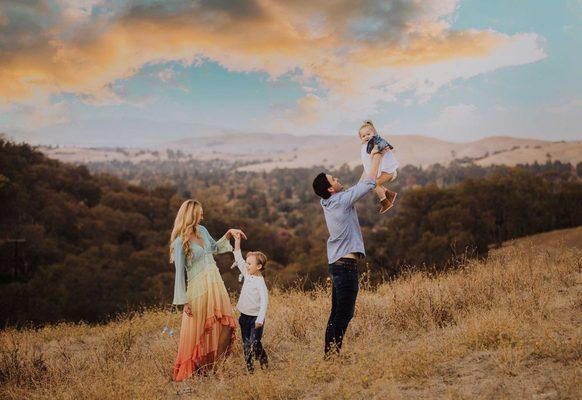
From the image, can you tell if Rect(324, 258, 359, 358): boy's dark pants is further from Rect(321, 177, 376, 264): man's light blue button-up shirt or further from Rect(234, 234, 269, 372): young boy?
Rect(234, 234, 269, 372): young boy

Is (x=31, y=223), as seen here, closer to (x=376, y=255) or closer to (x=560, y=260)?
(x=376, y=255)

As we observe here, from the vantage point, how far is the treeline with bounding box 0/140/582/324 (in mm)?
36031

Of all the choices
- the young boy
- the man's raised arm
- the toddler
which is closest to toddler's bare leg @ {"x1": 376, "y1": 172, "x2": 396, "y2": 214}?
the toddler

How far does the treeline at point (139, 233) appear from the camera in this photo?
3603 centimetres

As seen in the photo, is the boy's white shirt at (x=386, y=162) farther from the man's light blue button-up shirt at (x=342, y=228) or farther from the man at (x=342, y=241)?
the man's light blue button-up shirt at (x=342, y=228)

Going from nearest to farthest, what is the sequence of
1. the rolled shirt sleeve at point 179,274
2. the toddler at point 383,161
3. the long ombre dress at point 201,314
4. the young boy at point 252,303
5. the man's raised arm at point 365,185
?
the man's raised arm at point 365,185 < the toddler at point 383,161 < the young boy at point 252,303 < the rolled shirt sleeve at point 179,274 < the long ombre dress at point 201,314

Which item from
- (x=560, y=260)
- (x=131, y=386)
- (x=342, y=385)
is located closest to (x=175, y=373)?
(x=131, y=386)

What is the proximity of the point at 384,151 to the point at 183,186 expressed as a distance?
10644 cm

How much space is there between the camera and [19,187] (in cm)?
5172

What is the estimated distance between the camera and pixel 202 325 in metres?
5.47

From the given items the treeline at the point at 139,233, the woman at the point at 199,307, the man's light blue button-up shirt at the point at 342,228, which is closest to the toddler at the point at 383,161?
the man's light blue button-up shirt at the point at 342,228

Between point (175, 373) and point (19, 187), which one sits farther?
point (19, 187)

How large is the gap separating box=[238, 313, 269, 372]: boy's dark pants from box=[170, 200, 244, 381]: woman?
0.33m

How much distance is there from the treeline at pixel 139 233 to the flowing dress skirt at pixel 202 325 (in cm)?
2398
